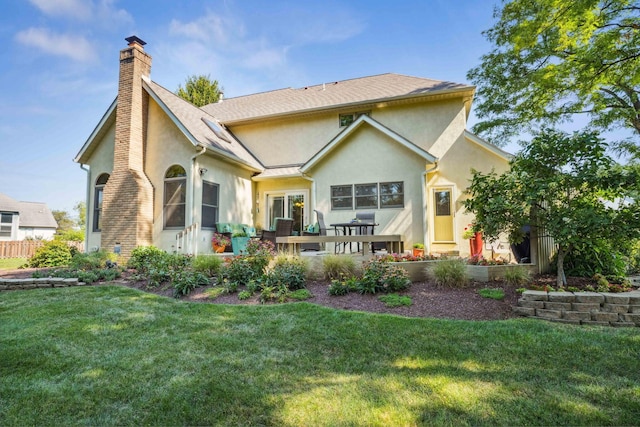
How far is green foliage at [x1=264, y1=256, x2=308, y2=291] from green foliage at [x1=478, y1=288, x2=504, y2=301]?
10.1 feet

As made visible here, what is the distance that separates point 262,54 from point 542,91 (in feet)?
34.0

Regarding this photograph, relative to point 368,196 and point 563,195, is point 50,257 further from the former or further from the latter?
point 563,195

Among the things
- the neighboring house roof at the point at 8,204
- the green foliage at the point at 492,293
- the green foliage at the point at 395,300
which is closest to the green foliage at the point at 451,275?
the green foliage at the point at 492,293

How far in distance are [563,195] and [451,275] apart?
7.20ft

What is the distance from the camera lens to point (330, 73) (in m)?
16.8

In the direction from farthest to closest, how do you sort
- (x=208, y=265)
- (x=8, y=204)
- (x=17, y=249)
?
(x=8, y=204), (x=17, y=249), (x=208, y=265)

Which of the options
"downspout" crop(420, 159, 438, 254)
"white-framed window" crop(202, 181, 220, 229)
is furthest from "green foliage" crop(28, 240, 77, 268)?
"downspout" crop(420, 159, 438, 254)

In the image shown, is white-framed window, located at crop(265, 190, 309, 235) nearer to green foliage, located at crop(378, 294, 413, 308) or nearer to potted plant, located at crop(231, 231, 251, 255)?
Result: potted plant, located at crop(231, 231, 251, 255)

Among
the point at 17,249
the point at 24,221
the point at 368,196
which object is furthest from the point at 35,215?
the point at 368,196

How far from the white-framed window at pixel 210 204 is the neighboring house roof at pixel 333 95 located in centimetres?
451

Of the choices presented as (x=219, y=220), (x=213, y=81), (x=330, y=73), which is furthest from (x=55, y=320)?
(x=213, y=81)

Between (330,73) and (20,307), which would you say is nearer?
(20,307)

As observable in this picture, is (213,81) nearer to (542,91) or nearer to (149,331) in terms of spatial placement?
(542,91)

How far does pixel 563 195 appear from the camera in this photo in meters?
5.23
